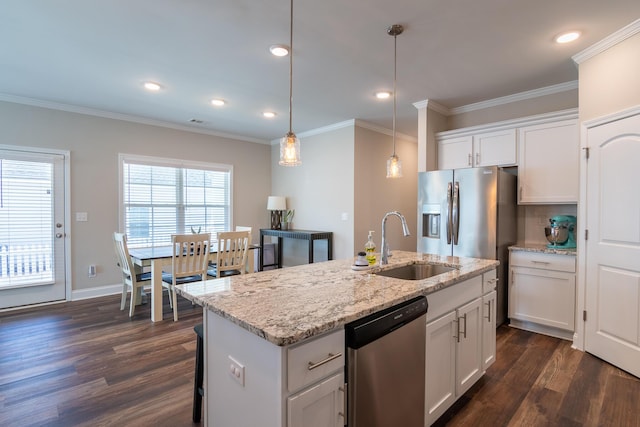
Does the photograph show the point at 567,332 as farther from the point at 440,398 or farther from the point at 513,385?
the point at 440,398

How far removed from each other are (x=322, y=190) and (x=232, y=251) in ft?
6.47

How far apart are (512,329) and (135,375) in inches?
Answer: 141

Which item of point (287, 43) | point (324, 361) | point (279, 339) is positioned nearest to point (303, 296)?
point (324, 361)

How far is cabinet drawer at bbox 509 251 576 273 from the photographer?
9.92ft

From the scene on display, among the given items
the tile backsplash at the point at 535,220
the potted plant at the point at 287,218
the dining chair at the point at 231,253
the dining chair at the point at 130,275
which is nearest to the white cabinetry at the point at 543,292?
the tile backsplash at the point at 535,220

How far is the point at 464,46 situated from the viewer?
2.65 meters

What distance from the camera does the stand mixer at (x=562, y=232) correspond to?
127 inches

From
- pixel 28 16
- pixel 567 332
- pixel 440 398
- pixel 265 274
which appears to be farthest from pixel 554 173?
pixel 28 16

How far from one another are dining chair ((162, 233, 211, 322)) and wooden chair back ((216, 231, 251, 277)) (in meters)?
0.18

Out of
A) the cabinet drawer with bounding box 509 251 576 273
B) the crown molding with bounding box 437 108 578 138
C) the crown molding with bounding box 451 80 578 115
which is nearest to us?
the cabinet drawer with bounding box 509 251 576 273

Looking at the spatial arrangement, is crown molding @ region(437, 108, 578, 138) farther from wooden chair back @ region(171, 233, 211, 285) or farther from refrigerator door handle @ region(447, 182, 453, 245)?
wooden chair back @ region(171, 233, 211, 285)

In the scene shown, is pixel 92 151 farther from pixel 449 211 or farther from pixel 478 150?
pixel 478 150

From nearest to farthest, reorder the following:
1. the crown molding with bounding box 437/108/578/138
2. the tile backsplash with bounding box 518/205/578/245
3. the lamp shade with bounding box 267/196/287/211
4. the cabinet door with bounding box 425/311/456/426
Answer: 1. the cabinet door with bounding box 425/311/456/426
2. the crown molding with bounding box 437/108/578/138
3. the tile backsplash with bounding box 518/205/578/245
4. the lamp shade with bounding box 267/196/287/211

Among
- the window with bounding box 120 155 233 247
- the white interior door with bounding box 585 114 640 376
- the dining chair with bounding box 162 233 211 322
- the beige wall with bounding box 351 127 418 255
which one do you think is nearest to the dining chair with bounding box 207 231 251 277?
the dining chair with bounding box 162 233 211 322
